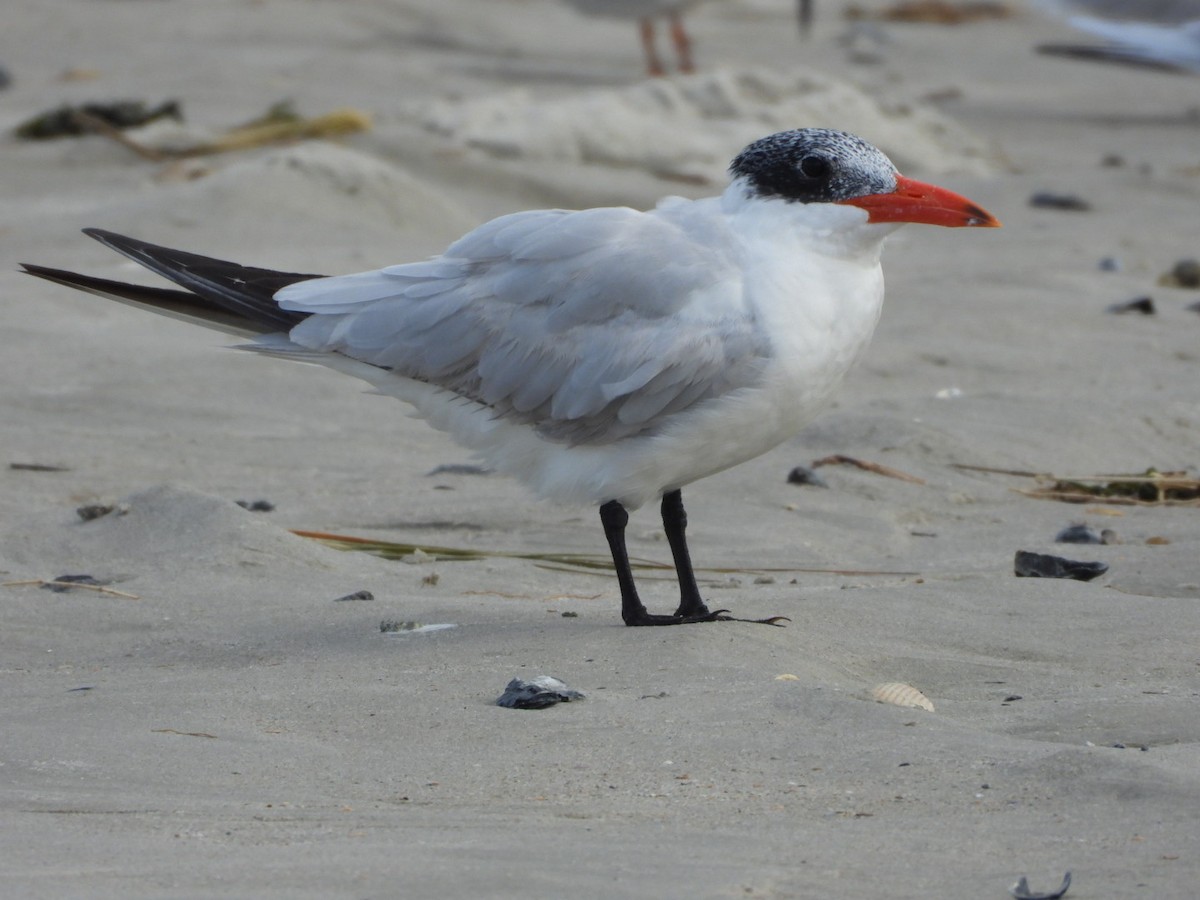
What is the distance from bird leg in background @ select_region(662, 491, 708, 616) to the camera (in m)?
4.07

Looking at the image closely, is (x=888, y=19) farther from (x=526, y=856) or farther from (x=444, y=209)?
(x=526, y=856)

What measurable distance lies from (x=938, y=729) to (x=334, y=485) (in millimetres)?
2793

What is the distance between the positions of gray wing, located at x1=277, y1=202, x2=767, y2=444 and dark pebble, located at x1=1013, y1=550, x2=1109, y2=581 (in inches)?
45.8

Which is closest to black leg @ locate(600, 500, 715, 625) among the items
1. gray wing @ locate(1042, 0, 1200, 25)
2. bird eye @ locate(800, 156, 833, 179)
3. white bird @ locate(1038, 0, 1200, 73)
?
bird eye @ locate(800, 156, 833, 179)

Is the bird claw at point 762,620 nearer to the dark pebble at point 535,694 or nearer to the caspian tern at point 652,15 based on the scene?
the dark pebble at point 535,694

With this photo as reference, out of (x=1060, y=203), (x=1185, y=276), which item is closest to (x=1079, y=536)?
(x=1185, y=276)

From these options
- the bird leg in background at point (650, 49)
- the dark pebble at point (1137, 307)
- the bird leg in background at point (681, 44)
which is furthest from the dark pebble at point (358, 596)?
the bird leg in background at point (681, 44)

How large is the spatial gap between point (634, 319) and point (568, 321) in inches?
6.3

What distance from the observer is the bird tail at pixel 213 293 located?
13.7 ft

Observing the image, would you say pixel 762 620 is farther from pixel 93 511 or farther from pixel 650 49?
pixel 650 49

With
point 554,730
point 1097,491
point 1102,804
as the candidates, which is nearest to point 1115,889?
point 1102,804

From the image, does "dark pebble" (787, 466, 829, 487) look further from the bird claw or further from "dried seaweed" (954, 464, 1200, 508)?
the bird claw

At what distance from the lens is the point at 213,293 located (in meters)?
4.19

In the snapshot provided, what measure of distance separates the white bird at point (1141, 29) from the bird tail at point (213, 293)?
8268mm
